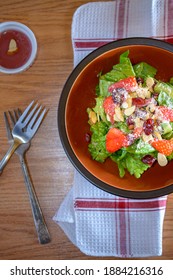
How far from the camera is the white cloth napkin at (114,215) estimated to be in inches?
44.1

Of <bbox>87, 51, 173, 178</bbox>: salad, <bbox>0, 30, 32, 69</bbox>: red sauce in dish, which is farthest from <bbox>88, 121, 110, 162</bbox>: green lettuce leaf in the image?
<bbox>0, 30, 32, 69</bbox>: red sauce in dish

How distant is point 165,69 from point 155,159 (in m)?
0.23

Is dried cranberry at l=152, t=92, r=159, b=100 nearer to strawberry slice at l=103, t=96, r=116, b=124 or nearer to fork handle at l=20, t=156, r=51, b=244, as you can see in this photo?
strawberry slice at l=103, t=96, r=116, b=124

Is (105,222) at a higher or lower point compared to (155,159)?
lower

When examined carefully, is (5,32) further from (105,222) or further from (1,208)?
(105,222)

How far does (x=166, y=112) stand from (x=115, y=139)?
134 mm

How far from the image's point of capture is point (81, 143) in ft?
3.59

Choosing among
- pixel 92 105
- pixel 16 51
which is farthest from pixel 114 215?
pixel 16 51

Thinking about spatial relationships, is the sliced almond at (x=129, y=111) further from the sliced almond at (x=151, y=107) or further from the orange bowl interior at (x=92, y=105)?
the orange bowl interior at (x=92, y=105)

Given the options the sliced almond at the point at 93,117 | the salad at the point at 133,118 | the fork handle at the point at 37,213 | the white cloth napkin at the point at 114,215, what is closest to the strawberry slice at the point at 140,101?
the salad at the point at 133,118

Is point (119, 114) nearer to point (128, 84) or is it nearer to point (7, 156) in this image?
point (128, 84)

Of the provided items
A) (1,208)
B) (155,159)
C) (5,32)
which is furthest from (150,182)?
(5,32)

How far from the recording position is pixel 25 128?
116cm

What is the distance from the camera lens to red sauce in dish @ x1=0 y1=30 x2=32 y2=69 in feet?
3.89
